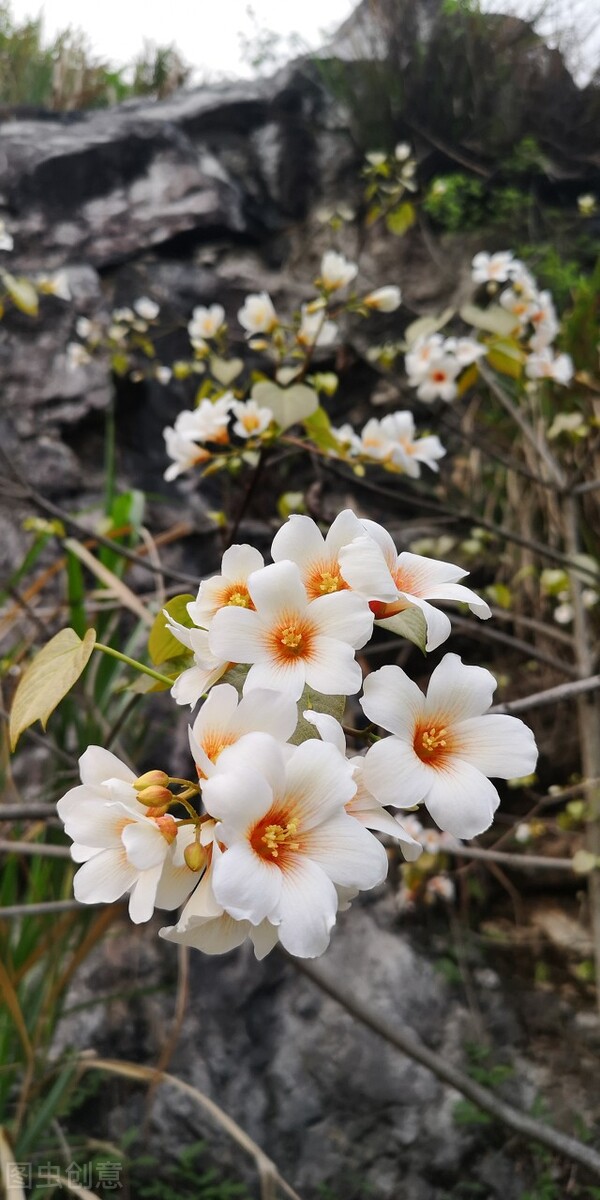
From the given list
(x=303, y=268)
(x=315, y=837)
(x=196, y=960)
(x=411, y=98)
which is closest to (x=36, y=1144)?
(x=196, y=960)

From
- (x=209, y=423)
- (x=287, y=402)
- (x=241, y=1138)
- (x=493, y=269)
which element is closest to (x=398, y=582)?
(x=287, y=402)

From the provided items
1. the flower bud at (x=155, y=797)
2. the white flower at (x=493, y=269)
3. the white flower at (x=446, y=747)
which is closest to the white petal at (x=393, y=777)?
the white flower at (x=446, y=747)

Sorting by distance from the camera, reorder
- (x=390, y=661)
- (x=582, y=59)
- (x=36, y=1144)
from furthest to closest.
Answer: (x=582, y=59) → (x=390, y=661) → (x=36, y=1144)

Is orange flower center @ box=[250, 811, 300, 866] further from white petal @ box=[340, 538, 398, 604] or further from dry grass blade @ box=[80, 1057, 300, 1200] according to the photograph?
dry grass blade @ box=[80, 1057, 300, 1200]

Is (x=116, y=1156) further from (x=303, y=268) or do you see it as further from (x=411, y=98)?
(x=411, y=98)

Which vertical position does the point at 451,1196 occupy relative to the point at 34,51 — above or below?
below

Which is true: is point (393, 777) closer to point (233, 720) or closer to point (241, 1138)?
point (233, 720)

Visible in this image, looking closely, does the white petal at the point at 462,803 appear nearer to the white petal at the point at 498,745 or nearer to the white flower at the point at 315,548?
the white petal at the point at 498,745
